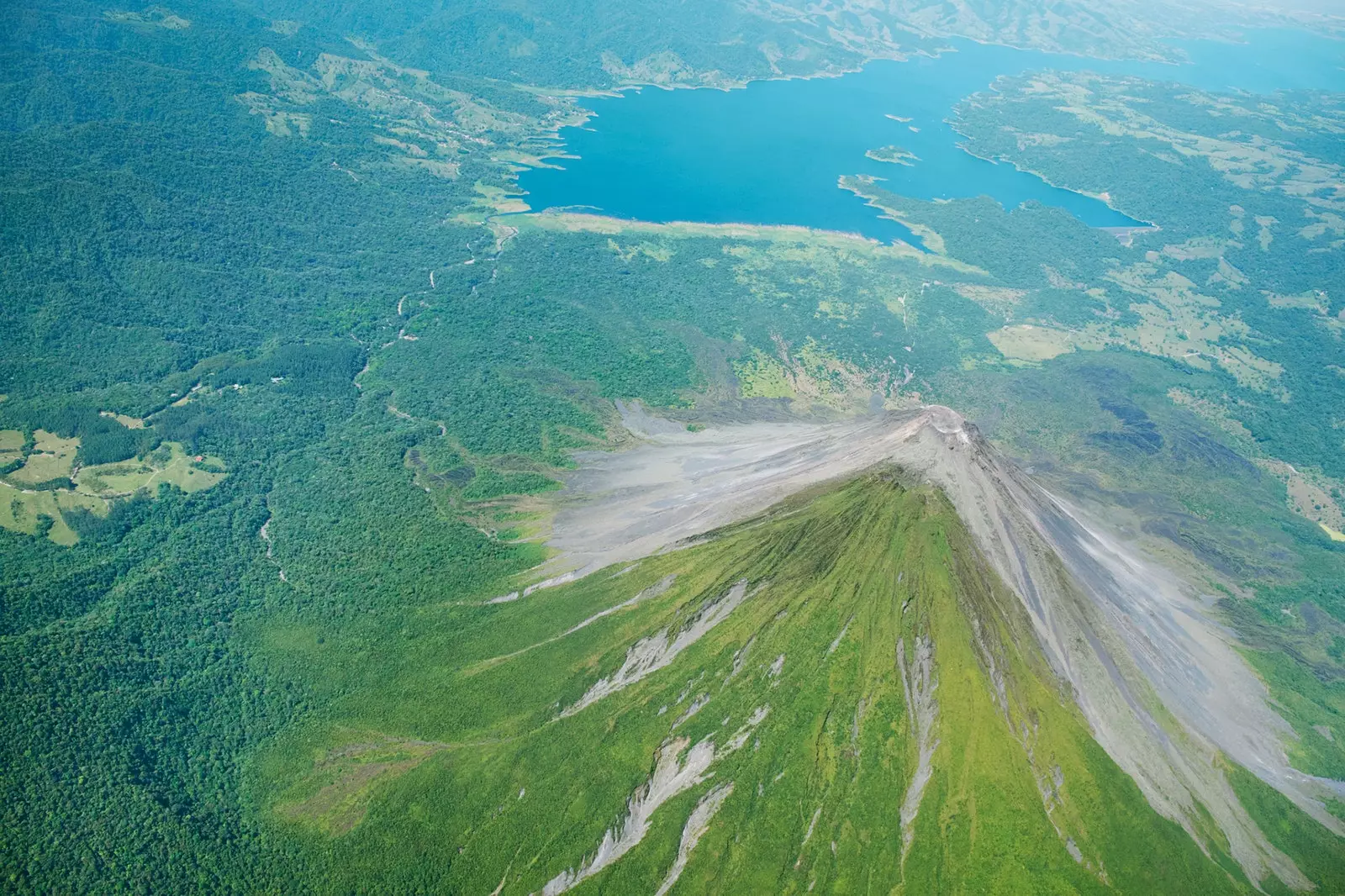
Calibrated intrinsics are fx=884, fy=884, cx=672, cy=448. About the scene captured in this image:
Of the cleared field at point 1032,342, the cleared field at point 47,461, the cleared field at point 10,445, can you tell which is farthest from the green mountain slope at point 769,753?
the cleared field at point 1032,342

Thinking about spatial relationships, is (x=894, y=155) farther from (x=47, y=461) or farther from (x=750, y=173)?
(x=47, y=461)

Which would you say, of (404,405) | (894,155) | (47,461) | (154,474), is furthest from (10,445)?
(894,155)

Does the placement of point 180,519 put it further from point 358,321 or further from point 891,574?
point 891,574

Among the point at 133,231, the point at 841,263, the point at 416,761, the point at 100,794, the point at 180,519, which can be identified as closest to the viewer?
the point at 100,794

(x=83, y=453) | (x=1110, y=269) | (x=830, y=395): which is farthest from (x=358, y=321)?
(x=1110, y=269)

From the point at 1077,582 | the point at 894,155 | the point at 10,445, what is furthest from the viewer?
the point at 894,155

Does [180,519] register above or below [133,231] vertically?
below
